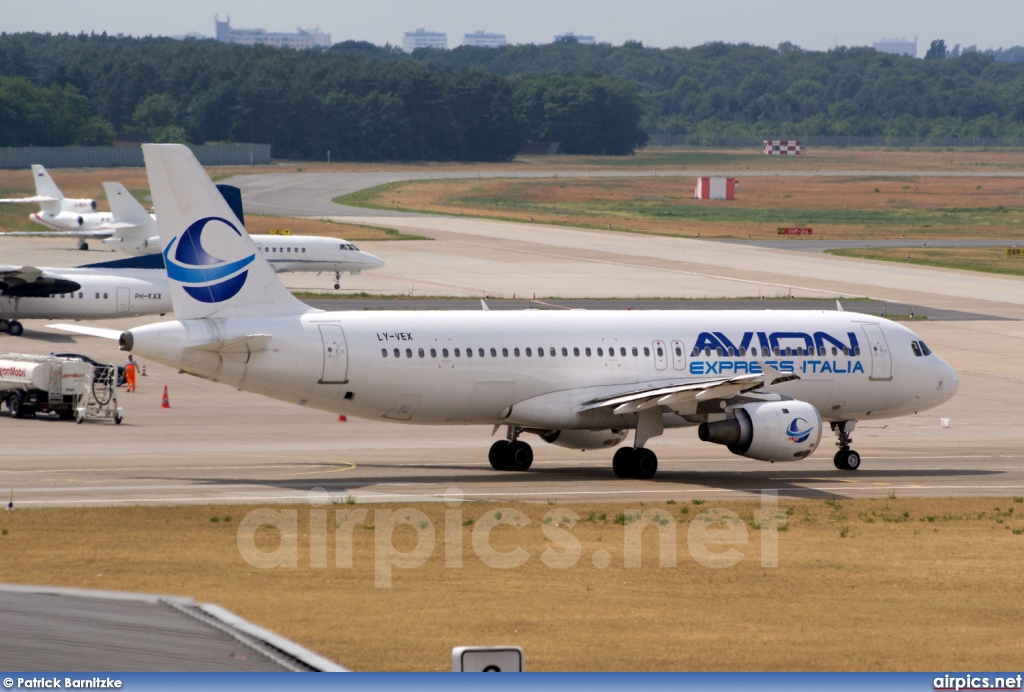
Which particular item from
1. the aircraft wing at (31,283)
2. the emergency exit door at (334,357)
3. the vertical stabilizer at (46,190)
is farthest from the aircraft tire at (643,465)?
the vertical stabilizer at (46,190)

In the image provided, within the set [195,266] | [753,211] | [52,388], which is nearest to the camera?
[195,266]

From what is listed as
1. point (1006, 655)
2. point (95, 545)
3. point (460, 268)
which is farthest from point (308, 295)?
point (1006, 655)

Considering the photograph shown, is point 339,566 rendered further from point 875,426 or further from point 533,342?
point 875,426

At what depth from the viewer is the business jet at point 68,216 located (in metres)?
115

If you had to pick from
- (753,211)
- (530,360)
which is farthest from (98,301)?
(753,211)

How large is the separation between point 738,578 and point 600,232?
11853 cm

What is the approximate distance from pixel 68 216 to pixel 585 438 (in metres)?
90.9

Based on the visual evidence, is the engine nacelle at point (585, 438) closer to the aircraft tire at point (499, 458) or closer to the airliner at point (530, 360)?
the airliner at point (530, 360)

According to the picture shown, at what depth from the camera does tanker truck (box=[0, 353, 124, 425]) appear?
50.4m

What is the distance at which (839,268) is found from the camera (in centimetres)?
11131

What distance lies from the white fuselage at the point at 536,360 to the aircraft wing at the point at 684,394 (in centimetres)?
46

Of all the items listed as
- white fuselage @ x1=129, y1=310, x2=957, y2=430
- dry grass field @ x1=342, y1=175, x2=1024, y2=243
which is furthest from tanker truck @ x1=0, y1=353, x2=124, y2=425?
dry grass field @ x1=342, y1=175, x2=1024, y2=243

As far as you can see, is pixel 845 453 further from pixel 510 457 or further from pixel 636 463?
pixel 510 457

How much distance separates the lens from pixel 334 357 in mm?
36812
